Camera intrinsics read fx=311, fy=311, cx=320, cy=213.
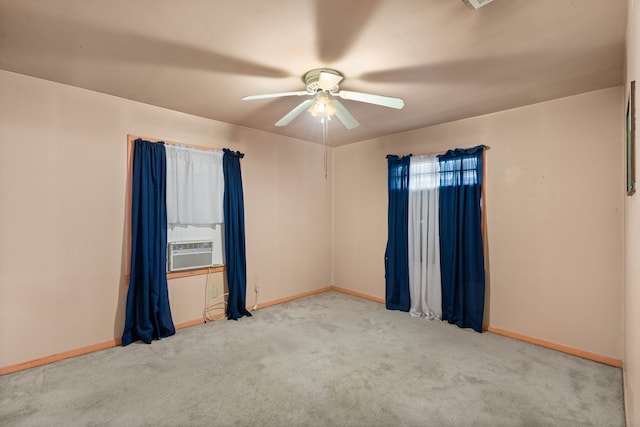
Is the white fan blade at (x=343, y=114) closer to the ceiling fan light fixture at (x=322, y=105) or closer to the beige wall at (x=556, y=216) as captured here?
the ceiling fan light fixture at (x=322, y=105)

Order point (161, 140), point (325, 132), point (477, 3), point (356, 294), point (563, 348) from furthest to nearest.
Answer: point (356, 294) → point (325, 132) → point (161, 140) → point (563, 348) → point (477, 3)

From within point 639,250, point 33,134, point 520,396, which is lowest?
point 520,396

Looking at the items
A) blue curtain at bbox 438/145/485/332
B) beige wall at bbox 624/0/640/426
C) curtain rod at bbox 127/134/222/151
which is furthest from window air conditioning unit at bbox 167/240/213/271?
beige wall at bbox 624/0/640/426

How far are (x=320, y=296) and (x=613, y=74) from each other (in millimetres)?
4170

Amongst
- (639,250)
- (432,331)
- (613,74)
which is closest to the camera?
(639,250)

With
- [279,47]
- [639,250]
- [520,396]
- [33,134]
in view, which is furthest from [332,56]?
[520,396]

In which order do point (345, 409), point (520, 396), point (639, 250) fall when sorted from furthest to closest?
point (520, 396), point (345, 409), point (639, 250)

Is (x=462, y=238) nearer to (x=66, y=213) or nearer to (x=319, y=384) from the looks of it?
(x=319, y=384)

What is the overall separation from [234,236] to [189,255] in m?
0.57

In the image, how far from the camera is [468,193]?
3621 mm

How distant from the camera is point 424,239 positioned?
403 centimetres

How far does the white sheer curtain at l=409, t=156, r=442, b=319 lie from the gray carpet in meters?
0.61

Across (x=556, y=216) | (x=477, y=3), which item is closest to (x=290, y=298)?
(x=556, y=216)

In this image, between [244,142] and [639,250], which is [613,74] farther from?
[244,142]
